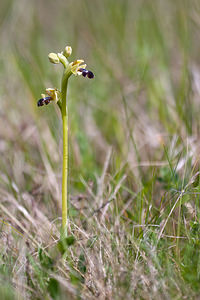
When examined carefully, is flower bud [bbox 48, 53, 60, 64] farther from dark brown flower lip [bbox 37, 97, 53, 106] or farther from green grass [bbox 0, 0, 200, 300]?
green grass [bbox 0, 0, 200, 300]

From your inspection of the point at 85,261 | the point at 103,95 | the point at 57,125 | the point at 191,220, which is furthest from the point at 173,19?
the point at 85,261

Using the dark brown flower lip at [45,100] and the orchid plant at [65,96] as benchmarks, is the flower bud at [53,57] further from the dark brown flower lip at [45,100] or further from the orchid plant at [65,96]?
the dark brown flower lip at [45,100]

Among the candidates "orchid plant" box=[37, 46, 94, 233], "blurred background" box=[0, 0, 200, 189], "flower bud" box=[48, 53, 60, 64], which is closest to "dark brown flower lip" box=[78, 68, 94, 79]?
"orchid plant" box=[37, 46, 94, 233]

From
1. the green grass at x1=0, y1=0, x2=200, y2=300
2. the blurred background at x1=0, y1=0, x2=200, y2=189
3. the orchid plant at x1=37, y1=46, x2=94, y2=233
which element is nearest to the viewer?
the green grass at x1=0, y1=0, x2=200, y2=300

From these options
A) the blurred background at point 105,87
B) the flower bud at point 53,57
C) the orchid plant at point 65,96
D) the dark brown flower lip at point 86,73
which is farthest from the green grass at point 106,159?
the flower bud at point 53,57

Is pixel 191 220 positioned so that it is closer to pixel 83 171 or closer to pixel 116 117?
pixel 83 171

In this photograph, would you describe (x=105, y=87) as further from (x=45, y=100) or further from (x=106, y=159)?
(x=45, y=100)

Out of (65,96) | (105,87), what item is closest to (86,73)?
(65,96)

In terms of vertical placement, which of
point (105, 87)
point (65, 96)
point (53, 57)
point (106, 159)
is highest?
point (105, 87)

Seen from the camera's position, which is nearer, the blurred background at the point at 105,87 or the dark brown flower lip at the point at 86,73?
the dark brown flower lip at the point at 86,73
